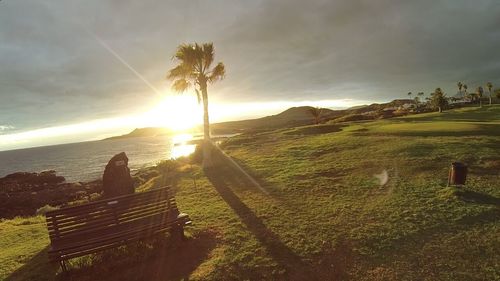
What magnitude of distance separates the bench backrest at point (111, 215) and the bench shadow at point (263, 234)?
2.72 metres

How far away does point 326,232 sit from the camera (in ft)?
30.6

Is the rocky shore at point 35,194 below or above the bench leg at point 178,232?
below

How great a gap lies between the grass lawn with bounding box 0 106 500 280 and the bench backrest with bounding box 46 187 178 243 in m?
0.75

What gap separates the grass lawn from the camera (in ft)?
24.4

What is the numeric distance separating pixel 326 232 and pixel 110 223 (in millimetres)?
6202

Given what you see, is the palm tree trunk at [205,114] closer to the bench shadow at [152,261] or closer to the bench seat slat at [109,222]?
the bench seat slat at [109,222]

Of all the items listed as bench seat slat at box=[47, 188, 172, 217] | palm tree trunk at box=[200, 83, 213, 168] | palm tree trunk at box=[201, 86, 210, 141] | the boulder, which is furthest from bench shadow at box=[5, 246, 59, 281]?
palm tree trunk at box=[201, 86, 210, 141]

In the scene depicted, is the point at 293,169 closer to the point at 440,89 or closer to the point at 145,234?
the point at 145,234

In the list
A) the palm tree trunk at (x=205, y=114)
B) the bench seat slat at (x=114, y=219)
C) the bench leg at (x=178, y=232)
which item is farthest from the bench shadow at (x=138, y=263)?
the palm tree trunk at (x=205, y=114)

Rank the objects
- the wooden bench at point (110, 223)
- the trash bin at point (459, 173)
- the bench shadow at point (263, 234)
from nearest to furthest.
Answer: the bench shadow at point (263, 234) → the wooden bench at point (110, 223) → the trash bin at point (459, 173)

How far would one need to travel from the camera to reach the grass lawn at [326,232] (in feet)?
24.4

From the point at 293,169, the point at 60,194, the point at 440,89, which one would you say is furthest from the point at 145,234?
the point at 440,89

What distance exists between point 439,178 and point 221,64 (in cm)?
1592

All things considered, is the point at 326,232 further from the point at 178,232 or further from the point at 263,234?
the point at 178,232
